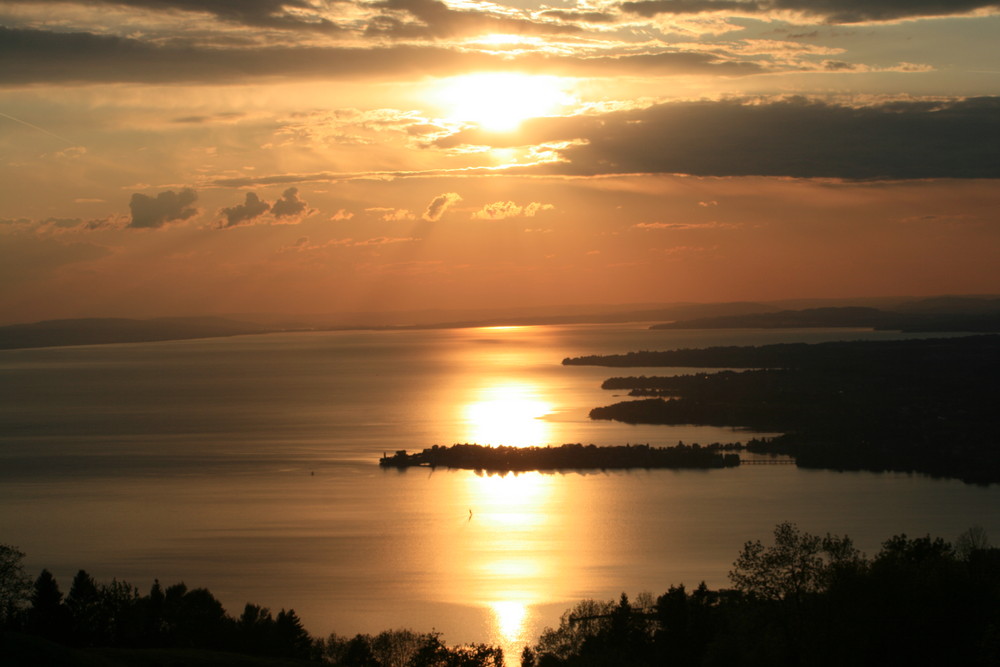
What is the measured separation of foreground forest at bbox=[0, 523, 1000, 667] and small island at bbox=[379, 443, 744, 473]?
25.7 m

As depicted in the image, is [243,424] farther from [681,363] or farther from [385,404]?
[681,363]

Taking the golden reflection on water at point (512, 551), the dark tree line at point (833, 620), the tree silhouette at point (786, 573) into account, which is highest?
the golden reflection on water at point (512, 551)

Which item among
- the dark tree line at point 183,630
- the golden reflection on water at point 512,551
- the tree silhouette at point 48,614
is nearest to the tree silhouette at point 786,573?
the dark tree line at point 183,630

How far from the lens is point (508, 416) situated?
71.9 meters

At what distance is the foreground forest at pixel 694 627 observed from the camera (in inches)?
569

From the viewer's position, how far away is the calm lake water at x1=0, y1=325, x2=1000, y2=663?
2788 cm

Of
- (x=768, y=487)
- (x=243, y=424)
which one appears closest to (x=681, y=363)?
(x=243, y=424)

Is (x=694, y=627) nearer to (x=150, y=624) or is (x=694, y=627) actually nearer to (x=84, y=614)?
(x=150, y=624)

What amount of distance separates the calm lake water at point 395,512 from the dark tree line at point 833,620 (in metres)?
5.33

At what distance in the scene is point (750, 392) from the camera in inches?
2928

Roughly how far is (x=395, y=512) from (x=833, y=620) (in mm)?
25647

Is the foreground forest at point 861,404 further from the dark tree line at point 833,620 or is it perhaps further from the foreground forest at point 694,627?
the dark tree line at point 833,620

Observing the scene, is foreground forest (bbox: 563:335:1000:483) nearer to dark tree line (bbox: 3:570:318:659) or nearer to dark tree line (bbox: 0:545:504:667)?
dark tree line (bbox: 0:545:504:667)

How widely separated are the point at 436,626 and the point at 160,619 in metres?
6.56
